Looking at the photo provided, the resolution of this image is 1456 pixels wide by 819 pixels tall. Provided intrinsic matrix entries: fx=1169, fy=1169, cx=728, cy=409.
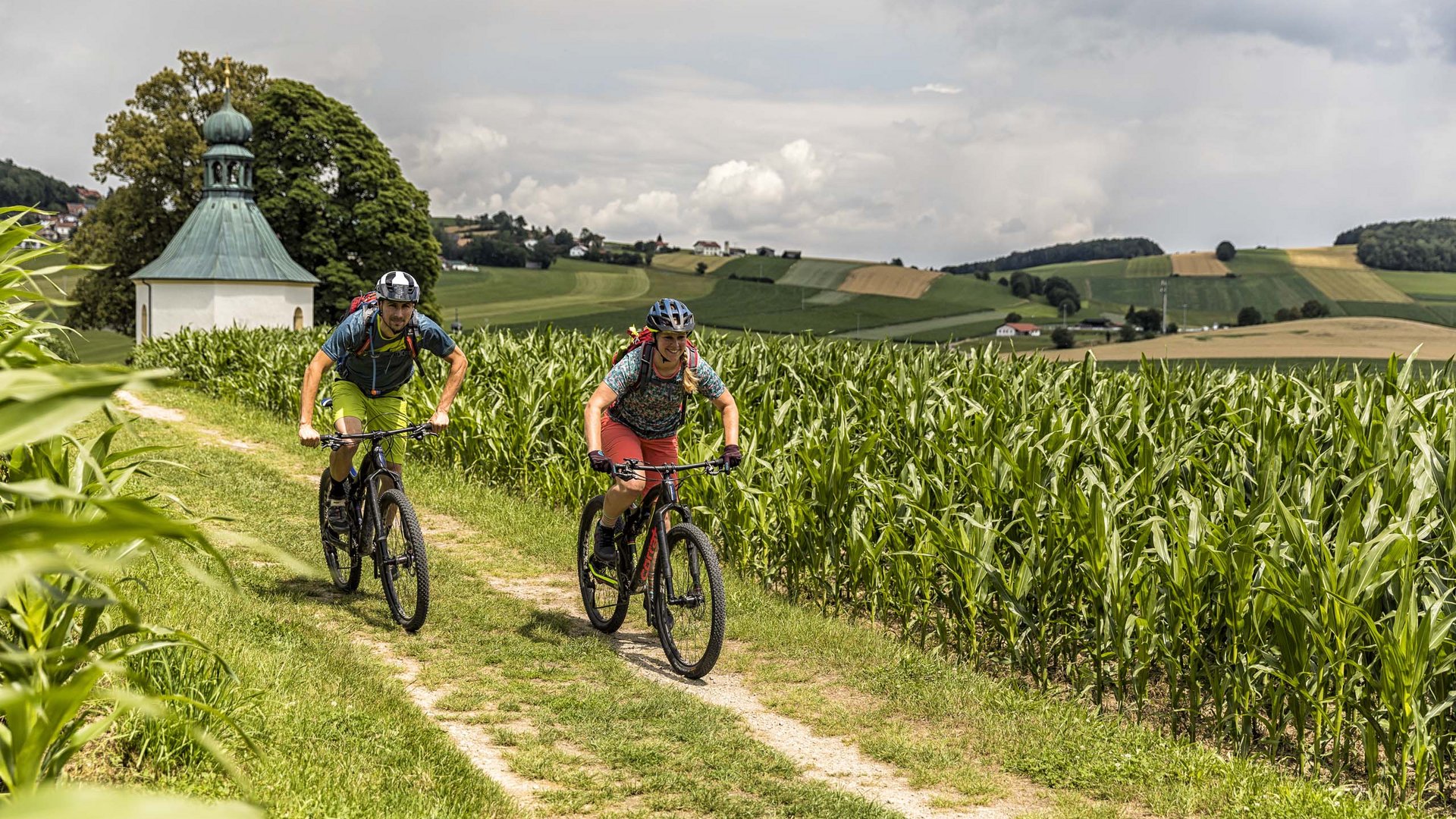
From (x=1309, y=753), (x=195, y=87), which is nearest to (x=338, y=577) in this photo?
(x=1309, y=753)

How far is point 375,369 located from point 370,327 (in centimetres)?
39

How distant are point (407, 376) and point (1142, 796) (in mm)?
5317

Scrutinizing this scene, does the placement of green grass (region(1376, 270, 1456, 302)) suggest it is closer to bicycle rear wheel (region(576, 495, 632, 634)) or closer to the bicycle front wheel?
bicycle rear wheel (region(576, 495, 632, 634))

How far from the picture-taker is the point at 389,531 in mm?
7648

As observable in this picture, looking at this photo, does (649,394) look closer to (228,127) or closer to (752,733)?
(752,733)

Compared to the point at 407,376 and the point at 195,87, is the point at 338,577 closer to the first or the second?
the point at 407,376

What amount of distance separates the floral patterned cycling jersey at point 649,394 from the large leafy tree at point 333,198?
43.5 metres

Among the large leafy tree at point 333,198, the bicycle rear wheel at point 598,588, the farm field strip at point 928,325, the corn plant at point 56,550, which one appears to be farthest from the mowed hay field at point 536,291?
the corn plant at point 56,550

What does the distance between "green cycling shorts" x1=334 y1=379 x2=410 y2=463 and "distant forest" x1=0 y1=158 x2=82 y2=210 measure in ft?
385

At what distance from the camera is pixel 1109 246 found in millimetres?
98688

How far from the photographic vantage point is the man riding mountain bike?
741 cm

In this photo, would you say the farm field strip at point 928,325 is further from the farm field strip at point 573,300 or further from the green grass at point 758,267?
the farm field strip at point 573,300

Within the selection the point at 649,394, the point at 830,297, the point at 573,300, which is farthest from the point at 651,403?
the point at 573,300

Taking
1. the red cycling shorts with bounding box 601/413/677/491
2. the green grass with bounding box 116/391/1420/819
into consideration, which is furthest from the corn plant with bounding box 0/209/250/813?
the red cycling shorts with bounding box 601/413/677/491
